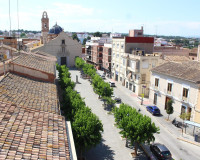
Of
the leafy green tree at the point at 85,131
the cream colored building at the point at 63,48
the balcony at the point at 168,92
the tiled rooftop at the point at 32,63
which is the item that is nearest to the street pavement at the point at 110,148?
the leafy green tree at the point at 85,131

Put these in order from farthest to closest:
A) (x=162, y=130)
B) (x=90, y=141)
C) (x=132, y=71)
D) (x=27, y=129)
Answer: (x=132, y=71) → (x=162, y=130) → (x=90, y=141) → (x=27, y=129)

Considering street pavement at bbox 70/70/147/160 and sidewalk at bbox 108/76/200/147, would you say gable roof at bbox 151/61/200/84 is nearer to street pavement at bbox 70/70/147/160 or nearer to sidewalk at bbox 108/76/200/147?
sidewalk at bbox 108/76/200/147

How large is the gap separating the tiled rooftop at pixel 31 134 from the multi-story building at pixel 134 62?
32859 mm

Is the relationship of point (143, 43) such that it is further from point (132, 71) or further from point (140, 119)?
point (140, 119)

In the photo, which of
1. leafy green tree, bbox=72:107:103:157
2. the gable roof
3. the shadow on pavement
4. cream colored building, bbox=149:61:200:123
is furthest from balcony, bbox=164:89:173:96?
leafy green tree, bbox=72:107:103:157

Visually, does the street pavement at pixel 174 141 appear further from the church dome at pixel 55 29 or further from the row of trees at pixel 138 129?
the church dome at pixel 55 29

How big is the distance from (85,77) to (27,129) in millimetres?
51315

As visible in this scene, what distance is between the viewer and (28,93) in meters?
18.6

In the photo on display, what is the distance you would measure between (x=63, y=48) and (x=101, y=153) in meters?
62.8

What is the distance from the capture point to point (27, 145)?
420 inches

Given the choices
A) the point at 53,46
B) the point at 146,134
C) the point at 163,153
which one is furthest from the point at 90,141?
the point at 53,46

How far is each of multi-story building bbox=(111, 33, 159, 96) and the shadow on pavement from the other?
77.9 ft

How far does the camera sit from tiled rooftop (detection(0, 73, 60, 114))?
16.2 meters

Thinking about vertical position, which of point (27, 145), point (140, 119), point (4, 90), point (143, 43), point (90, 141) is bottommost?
point (90, 141)
